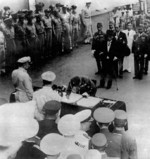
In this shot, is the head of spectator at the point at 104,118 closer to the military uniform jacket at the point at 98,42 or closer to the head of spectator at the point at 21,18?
the military uniform jacket at the point at 98,42

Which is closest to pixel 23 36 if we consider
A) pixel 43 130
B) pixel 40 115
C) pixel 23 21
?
pixel 23 21

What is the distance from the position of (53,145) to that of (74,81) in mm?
1544

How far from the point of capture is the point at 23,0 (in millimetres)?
5832

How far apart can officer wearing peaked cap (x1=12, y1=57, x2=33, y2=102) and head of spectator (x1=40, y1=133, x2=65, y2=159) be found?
1.41 m

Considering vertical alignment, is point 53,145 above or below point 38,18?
below

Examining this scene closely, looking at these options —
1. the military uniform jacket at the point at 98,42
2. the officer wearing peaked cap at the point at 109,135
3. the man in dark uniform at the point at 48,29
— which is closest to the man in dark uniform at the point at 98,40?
the military uniform jacket at the point at 98,42

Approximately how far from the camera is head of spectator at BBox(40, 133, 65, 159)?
1.68 meters

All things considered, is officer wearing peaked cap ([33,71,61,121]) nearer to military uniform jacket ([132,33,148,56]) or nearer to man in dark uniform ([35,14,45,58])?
military uniform jacket ([132,33,148,56])

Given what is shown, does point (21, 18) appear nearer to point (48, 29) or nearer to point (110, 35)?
point (48, 29)

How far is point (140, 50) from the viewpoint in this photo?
433 cm

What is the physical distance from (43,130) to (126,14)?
3796mm

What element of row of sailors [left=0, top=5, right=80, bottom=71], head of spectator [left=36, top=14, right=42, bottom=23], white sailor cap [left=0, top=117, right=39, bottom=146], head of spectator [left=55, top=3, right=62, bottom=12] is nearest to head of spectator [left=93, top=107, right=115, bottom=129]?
white sailor cap [left=0, top=117, right=39, bottom=146]

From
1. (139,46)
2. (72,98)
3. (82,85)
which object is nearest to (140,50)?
Answer: (139,46)

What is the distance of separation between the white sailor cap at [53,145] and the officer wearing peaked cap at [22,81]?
1.41 m
